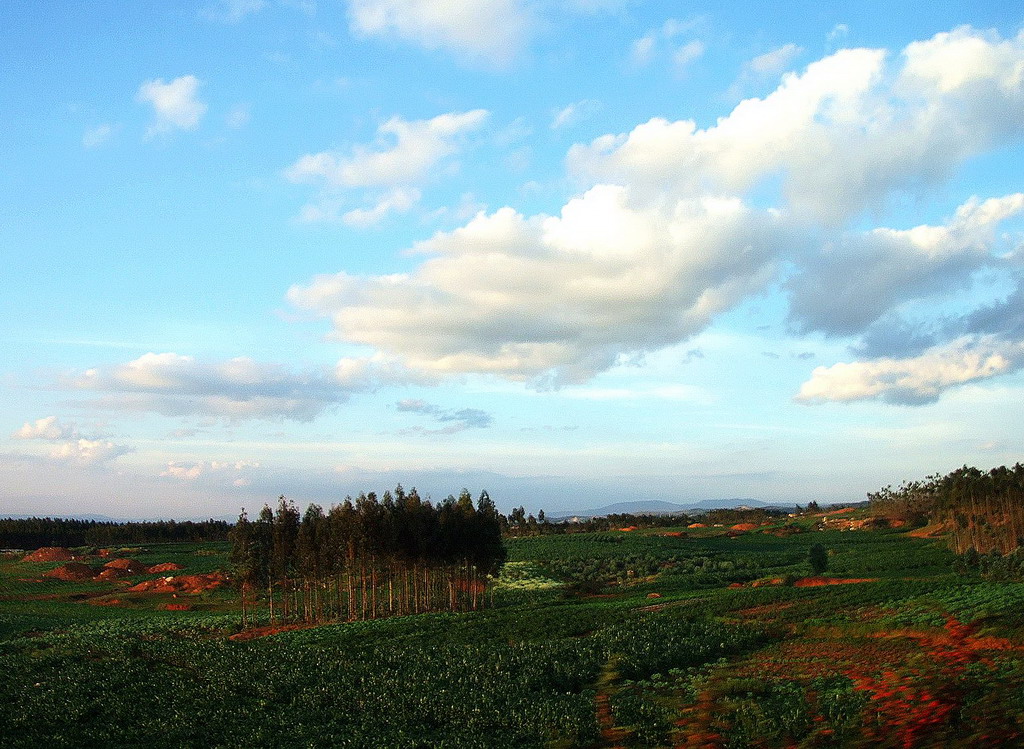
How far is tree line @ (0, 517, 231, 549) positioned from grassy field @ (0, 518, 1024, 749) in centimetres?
13212

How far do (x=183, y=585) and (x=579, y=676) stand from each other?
71657 millimetres

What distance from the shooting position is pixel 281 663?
32.4 m

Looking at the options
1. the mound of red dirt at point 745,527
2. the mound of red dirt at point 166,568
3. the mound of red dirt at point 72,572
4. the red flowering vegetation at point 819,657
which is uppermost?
the red flowering vegetation at point 819,657

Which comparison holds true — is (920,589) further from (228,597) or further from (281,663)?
(228,597)

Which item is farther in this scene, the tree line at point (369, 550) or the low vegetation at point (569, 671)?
the tree line at point (369, 550)

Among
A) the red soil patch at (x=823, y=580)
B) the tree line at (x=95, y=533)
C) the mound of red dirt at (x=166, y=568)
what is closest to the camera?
the red soil patch at (x=823, y=580)

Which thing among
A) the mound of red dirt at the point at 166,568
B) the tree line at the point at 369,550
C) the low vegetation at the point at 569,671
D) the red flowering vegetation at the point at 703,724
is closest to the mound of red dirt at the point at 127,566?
the mound of red dirt at the point at 166,568

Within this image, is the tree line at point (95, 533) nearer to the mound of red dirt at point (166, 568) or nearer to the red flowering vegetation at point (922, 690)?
the mound of red dirt at point (166, 568)

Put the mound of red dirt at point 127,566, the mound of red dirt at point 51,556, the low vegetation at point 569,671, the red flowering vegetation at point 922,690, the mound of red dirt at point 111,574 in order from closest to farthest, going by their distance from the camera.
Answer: the red flowering vegetation at point 922,690 < the low vegetation at point 569,671 < the mound of red dirt at point 111,574 < the mound of red dirt at point 127,566 < the mound of red dirt at point 51,556

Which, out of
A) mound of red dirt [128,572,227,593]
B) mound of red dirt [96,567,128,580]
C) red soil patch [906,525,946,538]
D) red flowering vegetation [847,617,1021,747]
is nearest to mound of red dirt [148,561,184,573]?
mound of red dirt [96,567,128,580]

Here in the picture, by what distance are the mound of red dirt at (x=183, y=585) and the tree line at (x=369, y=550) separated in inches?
987

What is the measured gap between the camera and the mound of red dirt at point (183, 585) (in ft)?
276

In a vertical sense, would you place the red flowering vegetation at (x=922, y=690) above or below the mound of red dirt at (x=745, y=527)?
above

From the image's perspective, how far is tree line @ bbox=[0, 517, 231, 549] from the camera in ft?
561
